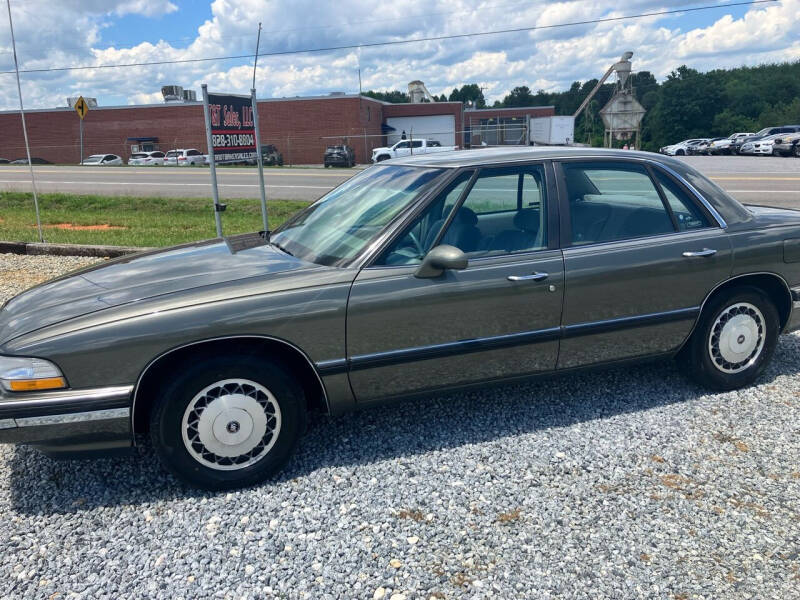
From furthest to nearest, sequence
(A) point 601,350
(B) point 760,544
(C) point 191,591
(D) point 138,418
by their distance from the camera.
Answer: (A) point 601,350
(D) point 138,418
(B) point 760,544
(C) point 191,591

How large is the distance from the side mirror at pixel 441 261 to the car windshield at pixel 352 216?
12.9 inches

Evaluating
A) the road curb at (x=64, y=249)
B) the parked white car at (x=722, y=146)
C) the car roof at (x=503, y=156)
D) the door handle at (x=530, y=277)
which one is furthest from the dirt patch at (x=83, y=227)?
the parked white car at (x=722, y=146)

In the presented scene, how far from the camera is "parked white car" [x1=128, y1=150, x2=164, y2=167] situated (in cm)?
3900

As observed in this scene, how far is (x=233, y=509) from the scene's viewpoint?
9.98 feet

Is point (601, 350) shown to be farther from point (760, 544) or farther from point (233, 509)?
point (233, 509)

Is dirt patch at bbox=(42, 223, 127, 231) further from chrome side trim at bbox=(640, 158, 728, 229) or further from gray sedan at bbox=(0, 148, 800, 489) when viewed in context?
chrome side trim at bbox=(640, 158, 728, 229)

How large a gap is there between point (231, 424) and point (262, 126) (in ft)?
155

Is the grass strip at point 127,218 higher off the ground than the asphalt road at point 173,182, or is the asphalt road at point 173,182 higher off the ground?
the asphalt road at point 173,182

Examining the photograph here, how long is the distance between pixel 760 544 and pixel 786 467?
2.56ft

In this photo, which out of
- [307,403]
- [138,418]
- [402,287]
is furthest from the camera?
[307,403]

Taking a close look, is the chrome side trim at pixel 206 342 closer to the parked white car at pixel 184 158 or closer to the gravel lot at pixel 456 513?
the gravel lot at pixel 456 513

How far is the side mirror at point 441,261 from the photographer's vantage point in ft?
10.5

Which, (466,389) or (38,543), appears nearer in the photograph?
(38,543)

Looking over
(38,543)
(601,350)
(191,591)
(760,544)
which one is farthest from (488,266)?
(38,543)
